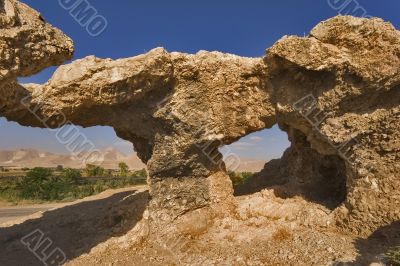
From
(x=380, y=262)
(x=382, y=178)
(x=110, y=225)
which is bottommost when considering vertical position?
(x=380, y=262)

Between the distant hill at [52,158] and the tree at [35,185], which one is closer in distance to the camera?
the tree at [35,185]

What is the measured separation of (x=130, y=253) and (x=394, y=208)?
733 centimetres

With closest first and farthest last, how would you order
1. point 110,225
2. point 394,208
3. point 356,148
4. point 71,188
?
point 394,208 → point 356,148 → point 110,225 → point 71,188

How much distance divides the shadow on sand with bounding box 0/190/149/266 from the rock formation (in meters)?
1.35

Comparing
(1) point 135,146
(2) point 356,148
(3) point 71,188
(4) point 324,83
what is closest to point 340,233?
(2) point 356,148

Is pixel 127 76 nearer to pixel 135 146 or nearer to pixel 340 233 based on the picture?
pixel 135 146

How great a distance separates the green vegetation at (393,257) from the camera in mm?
8277

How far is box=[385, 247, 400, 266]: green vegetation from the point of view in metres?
8.28

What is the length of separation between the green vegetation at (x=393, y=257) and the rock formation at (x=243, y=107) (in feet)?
5.69

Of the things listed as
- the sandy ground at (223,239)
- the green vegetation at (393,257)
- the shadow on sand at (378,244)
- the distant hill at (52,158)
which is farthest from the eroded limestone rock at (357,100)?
the distant hill at (52,158)

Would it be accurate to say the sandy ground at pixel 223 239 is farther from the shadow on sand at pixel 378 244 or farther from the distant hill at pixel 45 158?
the distant hill at pixel 45 158

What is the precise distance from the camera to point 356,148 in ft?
36.3

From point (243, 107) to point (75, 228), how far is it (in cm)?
723

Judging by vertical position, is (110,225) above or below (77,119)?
below
